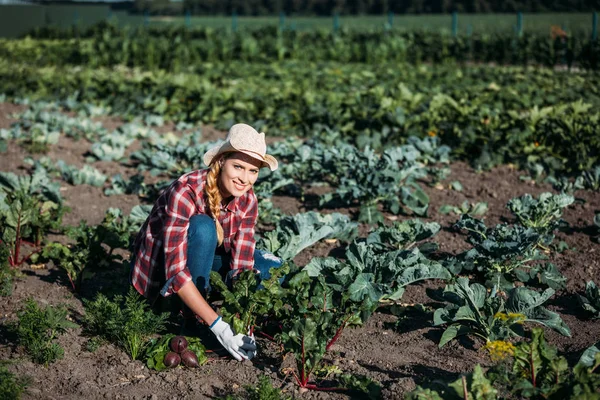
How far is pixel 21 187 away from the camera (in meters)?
5.53

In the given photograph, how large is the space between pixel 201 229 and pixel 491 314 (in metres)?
1.59

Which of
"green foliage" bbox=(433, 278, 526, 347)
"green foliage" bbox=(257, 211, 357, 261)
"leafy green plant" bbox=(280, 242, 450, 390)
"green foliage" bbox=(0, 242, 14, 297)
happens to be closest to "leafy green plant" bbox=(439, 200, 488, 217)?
"green foliage" bbox=(257, 211, 357, 261)

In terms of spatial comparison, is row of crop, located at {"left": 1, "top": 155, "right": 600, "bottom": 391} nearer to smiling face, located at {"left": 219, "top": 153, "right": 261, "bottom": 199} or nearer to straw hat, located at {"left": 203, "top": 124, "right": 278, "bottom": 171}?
smiling face, located at {"left": 219, "top": 153, "right": 261, "bottom": 199}

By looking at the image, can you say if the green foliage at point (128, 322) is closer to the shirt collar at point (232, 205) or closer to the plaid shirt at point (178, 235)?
the plaid shirt at point (178, 235)

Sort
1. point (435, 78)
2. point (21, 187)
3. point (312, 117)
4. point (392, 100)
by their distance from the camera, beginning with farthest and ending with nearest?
point (435, 78), point (312, 117), point (392, 100), point (21, 187)

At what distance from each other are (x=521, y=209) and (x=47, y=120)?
20.4 ft

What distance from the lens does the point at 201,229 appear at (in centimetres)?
365

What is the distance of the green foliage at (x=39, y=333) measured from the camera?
3.48m

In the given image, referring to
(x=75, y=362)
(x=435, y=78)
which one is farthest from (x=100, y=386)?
(x=435, y=78)

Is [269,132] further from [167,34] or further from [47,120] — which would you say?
[167,34]

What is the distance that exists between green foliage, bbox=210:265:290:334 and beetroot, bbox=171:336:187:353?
0.82ft

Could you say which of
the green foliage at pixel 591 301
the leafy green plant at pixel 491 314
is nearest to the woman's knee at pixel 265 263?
the leafy green plant at pixel 491 314

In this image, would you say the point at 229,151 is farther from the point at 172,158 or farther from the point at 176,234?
the point at 172,158

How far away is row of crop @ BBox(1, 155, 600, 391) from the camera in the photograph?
11.4 ft
